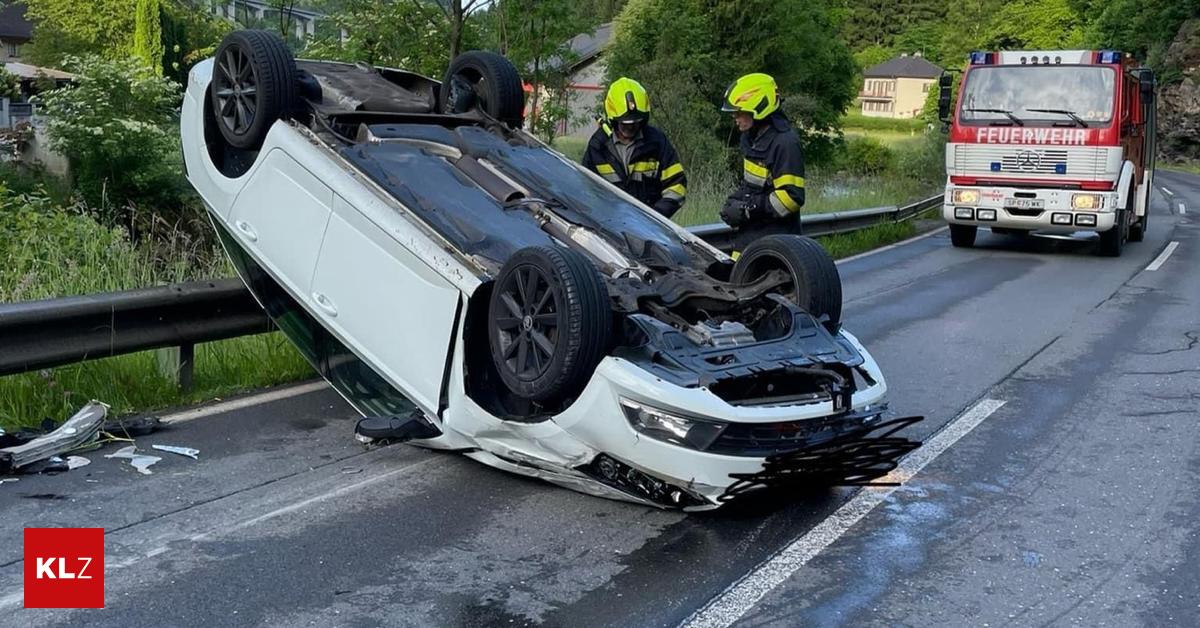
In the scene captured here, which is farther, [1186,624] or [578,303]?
[578,303]

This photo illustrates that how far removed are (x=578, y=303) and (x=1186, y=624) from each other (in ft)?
7.55

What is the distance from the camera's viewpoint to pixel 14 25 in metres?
61.4

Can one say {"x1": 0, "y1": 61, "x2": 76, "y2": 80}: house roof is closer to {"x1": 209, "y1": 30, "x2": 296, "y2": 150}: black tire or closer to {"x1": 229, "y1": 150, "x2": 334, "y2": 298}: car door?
{"x1": 209, "y1": 30, "x2": 296, "y2": 150}: black tire

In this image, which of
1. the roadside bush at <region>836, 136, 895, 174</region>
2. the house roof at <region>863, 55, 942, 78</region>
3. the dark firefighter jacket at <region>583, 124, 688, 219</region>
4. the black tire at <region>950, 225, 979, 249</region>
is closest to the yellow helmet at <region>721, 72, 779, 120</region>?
the dark firefighter jacket at <region>583, 124, 688, 219</region>

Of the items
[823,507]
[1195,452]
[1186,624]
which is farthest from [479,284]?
[1195,452]

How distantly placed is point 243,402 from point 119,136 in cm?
1635

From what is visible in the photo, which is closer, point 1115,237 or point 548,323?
point 548,323

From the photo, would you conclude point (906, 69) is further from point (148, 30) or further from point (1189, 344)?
point (1189, 344)

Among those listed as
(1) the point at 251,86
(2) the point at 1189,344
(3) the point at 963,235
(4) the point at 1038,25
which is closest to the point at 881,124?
(4) the point at 1038,25

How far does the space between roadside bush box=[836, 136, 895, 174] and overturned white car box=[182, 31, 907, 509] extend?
3648cm

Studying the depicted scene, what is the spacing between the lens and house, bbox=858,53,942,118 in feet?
338

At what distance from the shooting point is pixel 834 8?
44.7 metres

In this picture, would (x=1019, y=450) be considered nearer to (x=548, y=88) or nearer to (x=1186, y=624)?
(x=1186, y=624)

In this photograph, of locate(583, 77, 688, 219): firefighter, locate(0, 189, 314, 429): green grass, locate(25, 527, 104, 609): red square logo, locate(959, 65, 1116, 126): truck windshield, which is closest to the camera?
locate(25, 527, 104, 609): red square logo
